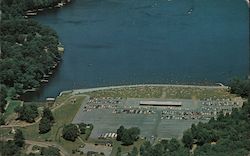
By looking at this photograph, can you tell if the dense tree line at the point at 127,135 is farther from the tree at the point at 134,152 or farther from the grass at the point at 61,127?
the grass at the point at 61,127

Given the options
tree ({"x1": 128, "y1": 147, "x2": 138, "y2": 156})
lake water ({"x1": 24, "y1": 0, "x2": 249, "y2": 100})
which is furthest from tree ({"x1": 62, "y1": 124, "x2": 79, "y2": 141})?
lake water ({"x1": 24, "y1": 0, "x2": 249, "y2": 100})

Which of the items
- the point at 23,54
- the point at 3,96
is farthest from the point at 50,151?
the point at 23,54

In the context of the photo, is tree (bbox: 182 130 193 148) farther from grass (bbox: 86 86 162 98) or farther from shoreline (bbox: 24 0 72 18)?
shoreline (bbox: 24 0 72 18)

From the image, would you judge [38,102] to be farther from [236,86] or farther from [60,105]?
[236,86]

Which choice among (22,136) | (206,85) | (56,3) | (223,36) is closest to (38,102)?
(22,136)

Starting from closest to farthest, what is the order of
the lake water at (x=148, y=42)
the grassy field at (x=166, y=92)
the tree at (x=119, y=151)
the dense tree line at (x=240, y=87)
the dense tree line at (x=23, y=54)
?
the tree at (x=119, y=151) < the dense tree line at (x=240, y=87) < the grassy field at (x=166, y=92) < the dense tree line at (x=23, y=54) < the lake water at (x=148, y=42)

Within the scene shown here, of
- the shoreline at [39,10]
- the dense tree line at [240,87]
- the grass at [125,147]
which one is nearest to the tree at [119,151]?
the grass at [125,147]
